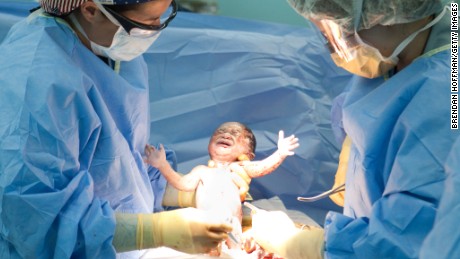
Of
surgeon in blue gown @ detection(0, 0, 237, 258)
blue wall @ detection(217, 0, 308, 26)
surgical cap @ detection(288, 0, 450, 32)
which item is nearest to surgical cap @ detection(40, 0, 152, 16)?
surgeon in blue gown @ detection(0, 0, 237, 258)

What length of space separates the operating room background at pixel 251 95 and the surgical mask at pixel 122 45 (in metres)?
1.25

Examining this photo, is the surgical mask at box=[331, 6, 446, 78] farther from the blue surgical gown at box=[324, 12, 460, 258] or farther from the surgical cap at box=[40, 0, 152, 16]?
the surgical cap at box=[40, 0, 152, 16]

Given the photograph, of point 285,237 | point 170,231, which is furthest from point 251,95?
point 170,231

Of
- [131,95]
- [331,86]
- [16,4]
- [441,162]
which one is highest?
[441,162]

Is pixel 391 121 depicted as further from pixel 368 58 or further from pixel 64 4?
pixel 64 4

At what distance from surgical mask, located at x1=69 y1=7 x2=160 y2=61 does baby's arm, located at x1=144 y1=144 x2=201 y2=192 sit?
55 cm

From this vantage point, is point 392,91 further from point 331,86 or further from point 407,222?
point 331,86

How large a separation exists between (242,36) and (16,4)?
1.25 meters

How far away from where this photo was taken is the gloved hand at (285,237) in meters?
1.58

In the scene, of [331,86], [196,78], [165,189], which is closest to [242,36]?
[196,78]

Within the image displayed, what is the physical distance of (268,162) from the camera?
8.50ft

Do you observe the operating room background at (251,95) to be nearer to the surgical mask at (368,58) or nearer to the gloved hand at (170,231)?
the gloved hand at (170,231)

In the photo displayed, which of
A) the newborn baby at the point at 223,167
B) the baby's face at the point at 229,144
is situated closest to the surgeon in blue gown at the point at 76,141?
the newborn baby at the point at 223,167

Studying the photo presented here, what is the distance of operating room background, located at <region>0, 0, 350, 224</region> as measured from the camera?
291cm
